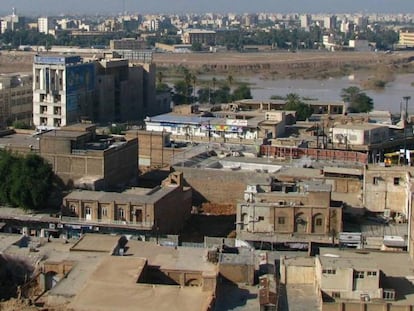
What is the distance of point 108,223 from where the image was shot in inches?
441

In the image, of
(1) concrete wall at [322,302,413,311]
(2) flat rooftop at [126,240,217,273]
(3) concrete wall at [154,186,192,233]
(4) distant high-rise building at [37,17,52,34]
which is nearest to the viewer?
(1) concrete wall at [322,302,413,311]

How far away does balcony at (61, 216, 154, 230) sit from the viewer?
11062 millimetres

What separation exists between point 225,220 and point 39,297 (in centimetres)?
518

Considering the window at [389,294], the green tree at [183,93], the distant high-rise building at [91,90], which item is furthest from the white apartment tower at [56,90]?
the window at [389,294]

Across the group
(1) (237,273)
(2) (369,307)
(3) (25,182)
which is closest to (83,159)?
(3) (25,182)

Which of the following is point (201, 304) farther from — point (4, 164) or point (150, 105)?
point (150, 105)

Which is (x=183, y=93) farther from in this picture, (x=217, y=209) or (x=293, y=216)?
(x=293, y=216)

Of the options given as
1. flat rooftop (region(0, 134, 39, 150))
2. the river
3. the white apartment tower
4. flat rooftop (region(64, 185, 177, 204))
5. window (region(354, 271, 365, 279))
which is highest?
the white apartment tower

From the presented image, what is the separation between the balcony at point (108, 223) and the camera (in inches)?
436

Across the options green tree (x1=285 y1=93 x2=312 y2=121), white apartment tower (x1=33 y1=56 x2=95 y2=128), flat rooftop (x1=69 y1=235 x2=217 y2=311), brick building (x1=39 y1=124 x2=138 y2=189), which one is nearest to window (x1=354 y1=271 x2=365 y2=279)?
flat rooftop (x1=69 y1=235 x2=217 y2=311)

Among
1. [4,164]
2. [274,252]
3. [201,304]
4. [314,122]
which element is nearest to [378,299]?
[201,304]

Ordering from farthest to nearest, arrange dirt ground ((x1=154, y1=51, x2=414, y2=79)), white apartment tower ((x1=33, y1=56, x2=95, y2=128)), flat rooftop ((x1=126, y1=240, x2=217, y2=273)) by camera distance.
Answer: dirt ground ((x1=154, y1=51, x2=414, y2=79)), white apartment tower ((x1=33, y1=56, x2=95, y2=128)), flat rooftop ((x1=126, y1=240, x2=217, y2=273))

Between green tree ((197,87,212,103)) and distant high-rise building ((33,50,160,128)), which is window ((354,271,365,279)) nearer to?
distant high-rise building ((33,50,160,128))

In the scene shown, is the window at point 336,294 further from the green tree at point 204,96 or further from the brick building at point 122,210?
the green tree at point 204,96
